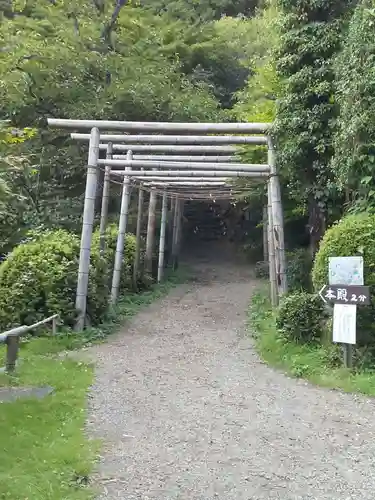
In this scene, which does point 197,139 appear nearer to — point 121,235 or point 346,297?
point 121,235

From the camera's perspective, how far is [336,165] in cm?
891

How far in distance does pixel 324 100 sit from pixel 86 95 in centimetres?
830

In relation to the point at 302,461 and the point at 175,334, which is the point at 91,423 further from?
the point at 175,334

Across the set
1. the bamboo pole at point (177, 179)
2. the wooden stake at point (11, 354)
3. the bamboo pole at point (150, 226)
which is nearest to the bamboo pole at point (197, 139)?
the bamboo pole at point (177, 179)

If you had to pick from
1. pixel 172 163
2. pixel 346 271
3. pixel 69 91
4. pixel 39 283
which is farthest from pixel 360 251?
pixel 69 91

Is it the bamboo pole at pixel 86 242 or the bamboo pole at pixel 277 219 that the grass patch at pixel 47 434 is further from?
the bamboo pole at pixel 277 219

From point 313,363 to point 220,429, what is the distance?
239 centimetres

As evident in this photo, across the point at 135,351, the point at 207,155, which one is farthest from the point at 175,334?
the point at 207,155

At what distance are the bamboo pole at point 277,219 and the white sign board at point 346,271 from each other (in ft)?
10.6

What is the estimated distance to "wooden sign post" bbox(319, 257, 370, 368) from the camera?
21.3 feet

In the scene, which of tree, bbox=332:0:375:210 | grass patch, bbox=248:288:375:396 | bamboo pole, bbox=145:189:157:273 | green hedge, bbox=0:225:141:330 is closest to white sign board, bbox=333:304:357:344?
grass patch, bbox=248:288:375:396

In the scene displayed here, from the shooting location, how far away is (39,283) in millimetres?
9086

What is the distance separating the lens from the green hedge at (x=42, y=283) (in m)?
8.92

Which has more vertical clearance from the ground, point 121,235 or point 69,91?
point 69,91
